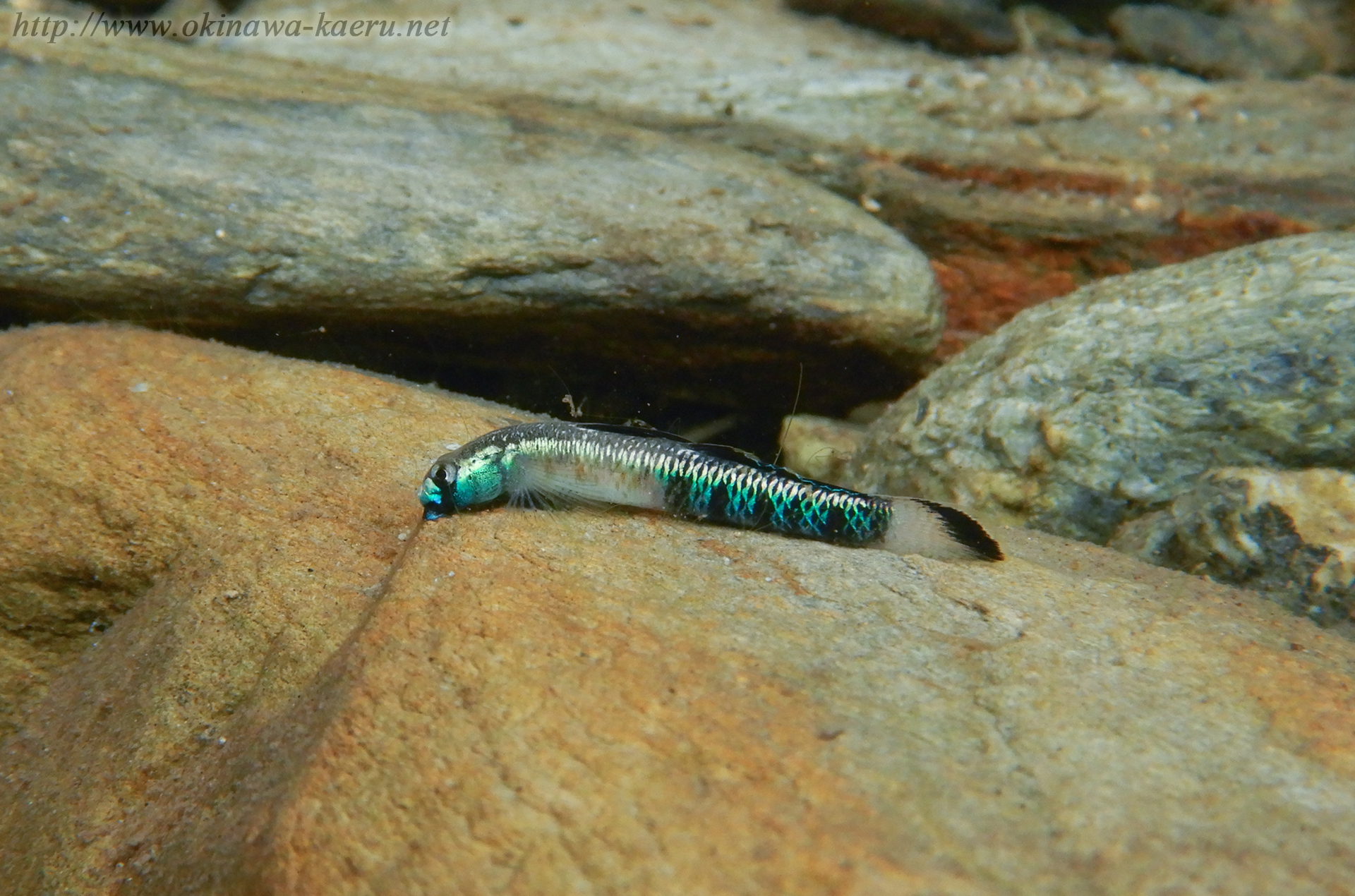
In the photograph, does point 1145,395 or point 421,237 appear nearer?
point 1145,395

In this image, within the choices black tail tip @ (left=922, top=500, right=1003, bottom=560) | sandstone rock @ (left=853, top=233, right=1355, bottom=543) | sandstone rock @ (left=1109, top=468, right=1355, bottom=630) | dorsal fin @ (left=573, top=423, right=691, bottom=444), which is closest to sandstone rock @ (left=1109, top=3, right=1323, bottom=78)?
sandstone rock @ (left=853, top=233, right=1355, bottom=543)

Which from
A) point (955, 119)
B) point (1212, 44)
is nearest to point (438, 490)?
point (955, 119)

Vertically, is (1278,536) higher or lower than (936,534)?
higher

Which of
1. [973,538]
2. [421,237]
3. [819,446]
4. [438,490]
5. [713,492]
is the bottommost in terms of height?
[819,446]

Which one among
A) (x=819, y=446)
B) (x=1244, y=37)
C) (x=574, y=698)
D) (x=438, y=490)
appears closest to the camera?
(x=574, y=698)

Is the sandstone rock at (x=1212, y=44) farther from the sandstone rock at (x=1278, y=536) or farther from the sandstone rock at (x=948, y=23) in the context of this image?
the sandstone rock at (x=1278, y=536)

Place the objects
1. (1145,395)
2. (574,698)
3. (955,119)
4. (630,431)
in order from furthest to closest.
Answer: (955,119) → (1145,395) → (630,431) → (574,698)

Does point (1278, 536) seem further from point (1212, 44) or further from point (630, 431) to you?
point (1212, 44)
